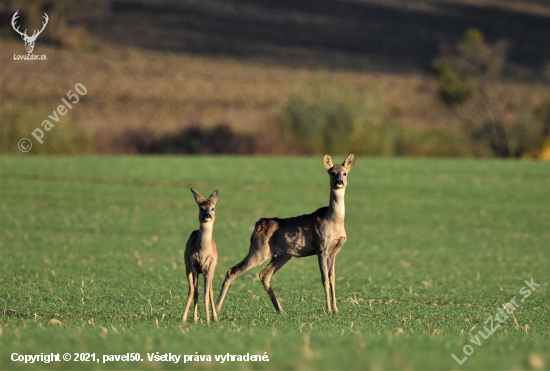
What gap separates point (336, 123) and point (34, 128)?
19.3 meters

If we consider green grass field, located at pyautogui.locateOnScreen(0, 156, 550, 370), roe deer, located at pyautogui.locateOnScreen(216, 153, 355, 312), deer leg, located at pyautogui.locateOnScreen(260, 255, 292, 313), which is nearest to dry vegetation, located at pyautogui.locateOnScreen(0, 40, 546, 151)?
green grass field, located at pyautogui.locateOnScreen(0, 156, 550, 370)

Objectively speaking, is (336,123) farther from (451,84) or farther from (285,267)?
(285,267)

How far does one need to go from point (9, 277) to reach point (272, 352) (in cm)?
813

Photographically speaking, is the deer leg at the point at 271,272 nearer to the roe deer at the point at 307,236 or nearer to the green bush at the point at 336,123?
the roe deer at the point at 307,236

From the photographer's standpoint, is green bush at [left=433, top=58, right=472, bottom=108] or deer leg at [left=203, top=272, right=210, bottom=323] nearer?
deer leg at [left=203, top=272, right=210, bottom=323]

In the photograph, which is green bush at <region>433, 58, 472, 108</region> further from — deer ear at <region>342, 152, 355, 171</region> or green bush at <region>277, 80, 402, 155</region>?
deer ear at <region>342, 152, 355, 171</region>

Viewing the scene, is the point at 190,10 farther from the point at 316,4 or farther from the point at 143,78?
the point at 143,78

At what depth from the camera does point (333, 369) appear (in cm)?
423

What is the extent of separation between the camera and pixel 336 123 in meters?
45.0

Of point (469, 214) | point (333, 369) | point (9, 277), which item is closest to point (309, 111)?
point (469, 214)

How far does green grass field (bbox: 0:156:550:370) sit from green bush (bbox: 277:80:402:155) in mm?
12109

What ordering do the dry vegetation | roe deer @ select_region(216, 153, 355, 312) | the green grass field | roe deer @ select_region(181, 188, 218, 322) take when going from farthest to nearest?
the dry vegetation < roe deer @ select_region(216, 153, 355, 312) < roe deer @ select_region(181, 188, 218, 322) < the green grass field

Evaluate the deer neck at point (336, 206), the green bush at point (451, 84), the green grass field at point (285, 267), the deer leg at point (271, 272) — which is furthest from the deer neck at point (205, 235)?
the green bush at point (451, 84)

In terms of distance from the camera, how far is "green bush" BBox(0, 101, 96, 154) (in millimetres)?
37562
